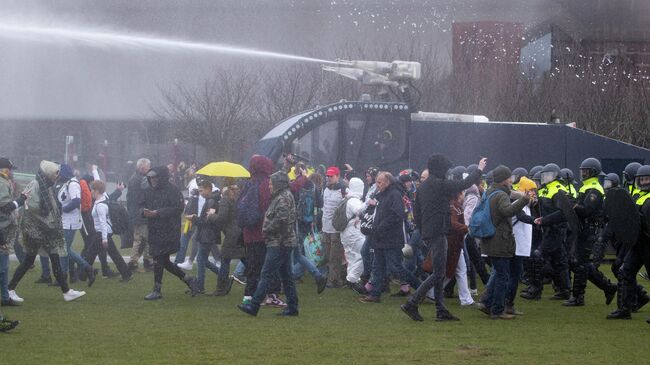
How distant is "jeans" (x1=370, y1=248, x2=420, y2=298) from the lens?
43.4 ft

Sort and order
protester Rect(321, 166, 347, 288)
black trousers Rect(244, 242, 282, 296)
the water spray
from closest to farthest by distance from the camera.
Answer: black trousers Rect(244, 242, 282, 296) → protester Rect(321, 166, 347, 288) → the water spray

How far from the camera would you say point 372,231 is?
13375 mm

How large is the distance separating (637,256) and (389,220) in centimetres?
299

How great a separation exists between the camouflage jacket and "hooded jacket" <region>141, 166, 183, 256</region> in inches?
79.2

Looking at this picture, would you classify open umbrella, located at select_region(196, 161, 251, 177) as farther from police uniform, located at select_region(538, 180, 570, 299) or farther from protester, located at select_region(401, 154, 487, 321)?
police uniform, located at select_region(538, 180, 570, 299)

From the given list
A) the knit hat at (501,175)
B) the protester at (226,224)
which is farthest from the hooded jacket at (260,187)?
the knit hat at (501,175)

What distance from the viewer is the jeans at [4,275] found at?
40.3 feet

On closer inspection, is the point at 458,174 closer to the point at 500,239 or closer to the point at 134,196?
the point at 500,239

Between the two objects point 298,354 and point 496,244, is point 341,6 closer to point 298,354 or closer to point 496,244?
point 496,244

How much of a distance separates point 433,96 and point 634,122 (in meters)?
6.87

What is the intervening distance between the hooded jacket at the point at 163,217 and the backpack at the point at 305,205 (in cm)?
240

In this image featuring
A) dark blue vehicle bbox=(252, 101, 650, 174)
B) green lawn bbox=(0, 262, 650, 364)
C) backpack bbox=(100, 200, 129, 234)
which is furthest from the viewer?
dark blue vehicle bbox=(252, 101, 650, 174)

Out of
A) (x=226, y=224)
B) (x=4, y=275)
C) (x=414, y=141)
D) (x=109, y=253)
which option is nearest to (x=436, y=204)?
(x=226, y=224)

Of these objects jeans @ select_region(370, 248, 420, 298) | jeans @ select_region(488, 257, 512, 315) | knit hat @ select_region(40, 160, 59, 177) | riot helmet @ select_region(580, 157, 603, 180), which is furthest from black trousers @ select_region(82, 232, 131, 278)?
riot helmet @ select_region(580, 157, 603, 180)
